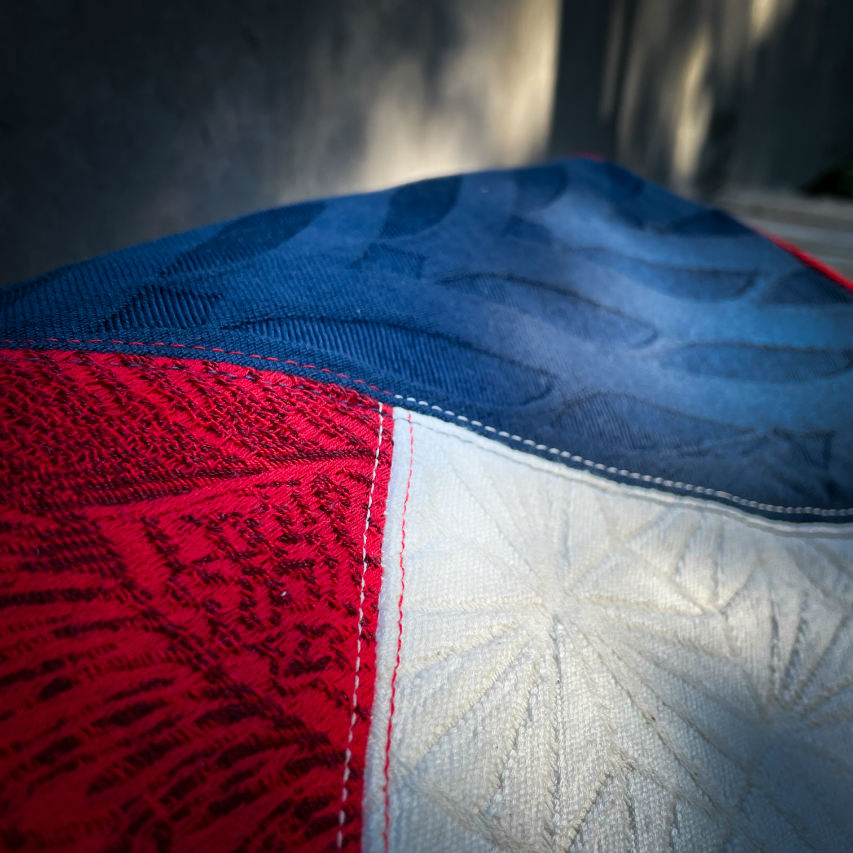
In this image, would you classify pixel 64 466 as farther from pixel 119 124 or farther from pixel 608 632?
pixel 119 124

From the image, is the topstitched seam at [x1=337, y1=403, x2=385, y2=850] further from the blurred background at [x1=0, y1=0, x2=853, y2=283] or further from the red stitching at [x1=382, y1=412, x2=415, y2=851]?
A: the blurred background at [x1=0, y1=0, x2=853, y2=283]

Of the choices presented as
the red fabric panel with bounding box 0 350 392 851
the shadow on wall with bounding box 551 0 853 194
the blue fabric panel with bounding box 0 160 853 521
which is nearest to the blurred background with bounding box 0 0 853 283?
the shadow on wall with bounding box 551 0 853 194

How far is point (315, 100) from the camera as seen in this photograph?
104cm

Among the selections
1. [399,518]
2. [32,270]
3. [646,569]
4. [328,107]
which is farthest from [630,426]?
[328,107]

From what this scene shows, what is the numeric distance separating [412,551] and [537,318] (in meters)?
0.26

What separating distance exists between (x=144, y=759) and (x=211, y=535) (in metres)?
0.11

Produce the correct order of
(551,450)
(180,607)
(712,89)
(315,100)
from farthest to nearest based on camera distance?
(712,89) < (315,100) < (551,450) < (180,607)

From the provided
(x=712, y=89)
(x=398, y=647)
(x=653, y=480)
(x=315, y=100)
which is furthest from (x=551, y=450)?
(x=712, y=89)

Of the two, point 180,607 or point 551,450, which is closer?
point 180,607

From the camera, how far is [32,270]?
2.42ft

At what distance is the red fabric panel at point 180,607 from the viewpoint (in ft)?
0.93

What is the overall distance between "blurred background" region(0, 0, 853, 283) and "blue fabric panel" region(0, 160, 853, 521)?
0.98ft

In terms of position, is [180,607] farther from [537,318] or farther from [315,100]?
[315,100]

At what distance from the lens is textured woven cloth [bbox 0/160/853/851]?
1.02 feet
